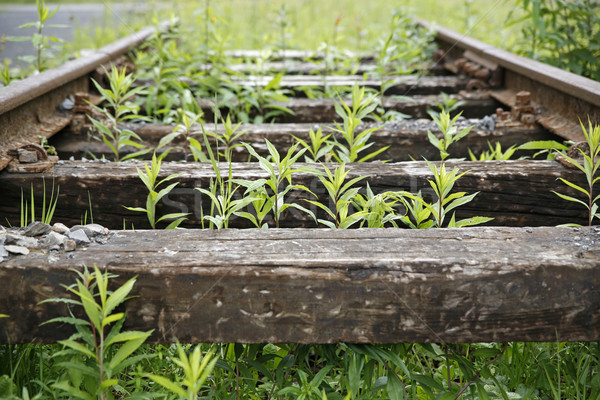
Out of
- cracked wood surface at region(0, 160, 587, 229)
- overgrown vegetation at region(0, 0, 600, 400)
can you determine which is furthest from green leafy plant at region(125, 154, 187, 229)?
cracked wood surface at region(0, 160, 587, 229)

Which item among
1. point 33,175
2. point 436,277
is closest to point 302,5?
point 33,175

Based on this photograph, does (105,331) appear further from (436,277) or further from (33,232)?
(436,277)

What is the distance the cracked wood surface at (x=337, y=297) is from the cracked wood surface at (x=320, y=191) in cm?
72

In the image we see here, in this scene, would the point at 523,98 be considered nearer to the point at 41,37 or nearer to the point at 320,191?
the point at 320,191

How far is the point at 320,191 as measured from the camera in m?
2.21

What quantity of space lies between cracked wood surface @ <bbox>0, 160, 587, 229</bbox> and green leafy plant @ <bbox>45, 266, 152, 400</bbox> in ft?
2.56

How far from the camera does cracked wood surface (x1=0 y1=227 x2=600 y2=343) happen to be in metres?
1.47

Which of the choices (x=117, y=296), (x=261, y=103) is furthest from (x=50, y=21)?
(x=117, y=296)

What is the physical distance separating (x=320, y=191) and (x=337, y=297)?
79 centimetres

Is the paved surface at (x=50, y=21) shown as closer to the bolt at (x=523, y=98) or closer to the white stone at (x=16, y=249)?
the bolt at (x=523, y=98)

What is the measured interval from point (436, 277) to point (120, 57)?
12.8 ft

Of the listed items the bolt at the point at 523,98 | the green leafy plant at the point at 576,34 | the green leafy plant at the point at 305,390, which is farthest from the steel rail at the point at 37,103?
the green leafy plant at the point at 576,34

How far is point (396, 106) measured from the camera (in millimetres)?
3910

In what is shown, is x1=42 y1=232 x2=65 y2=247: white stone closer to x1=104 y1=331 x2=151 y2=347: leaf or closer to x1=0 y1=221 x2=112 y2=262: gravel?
x1=0 y1=221 x2=112 y2=262: gravel
